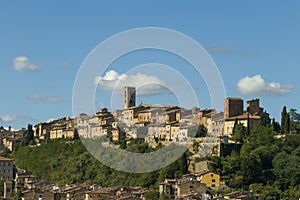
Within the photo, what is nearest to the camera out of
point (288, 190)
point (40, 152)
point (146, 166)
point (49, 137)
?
point (288, 190)

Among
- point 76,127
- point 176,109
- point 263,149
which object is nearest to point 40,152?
point 76,127

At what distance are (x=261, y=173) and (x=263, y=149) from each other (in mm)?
2038

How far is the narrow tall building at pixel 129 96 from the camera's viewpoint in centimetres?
5800

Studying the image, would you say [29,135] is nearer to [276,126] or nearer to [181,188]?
[276,126]

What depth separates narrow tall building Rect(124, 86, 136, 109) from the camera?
58000 mm

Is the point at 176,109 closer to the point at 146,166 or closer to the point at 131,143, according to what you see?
the point at 131,143

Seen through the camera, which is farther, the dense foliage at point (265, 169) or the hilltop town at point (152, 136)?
the hilltop town at point (152, 136)

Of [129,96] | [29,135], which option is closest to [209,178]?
[29,135]

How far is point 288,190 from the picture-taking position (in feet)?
108

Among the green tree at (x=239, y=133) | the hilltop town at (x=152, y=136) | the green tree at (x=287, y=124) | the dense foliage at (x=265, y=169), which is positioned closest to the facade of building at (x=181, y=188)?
the hilltop town at (x=152, y=136)

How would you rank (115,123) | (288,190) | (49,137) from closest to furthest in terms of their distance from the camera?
1. (288,190)
2. (115,123)
3. (49,137)

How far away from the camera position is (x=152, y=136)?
45219 mm

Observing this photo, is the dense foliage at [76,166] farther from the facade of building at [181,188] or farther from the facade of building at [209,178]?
the facade of building at [181,188]

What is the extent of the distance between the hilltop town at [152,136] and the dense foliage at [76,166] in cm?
75
